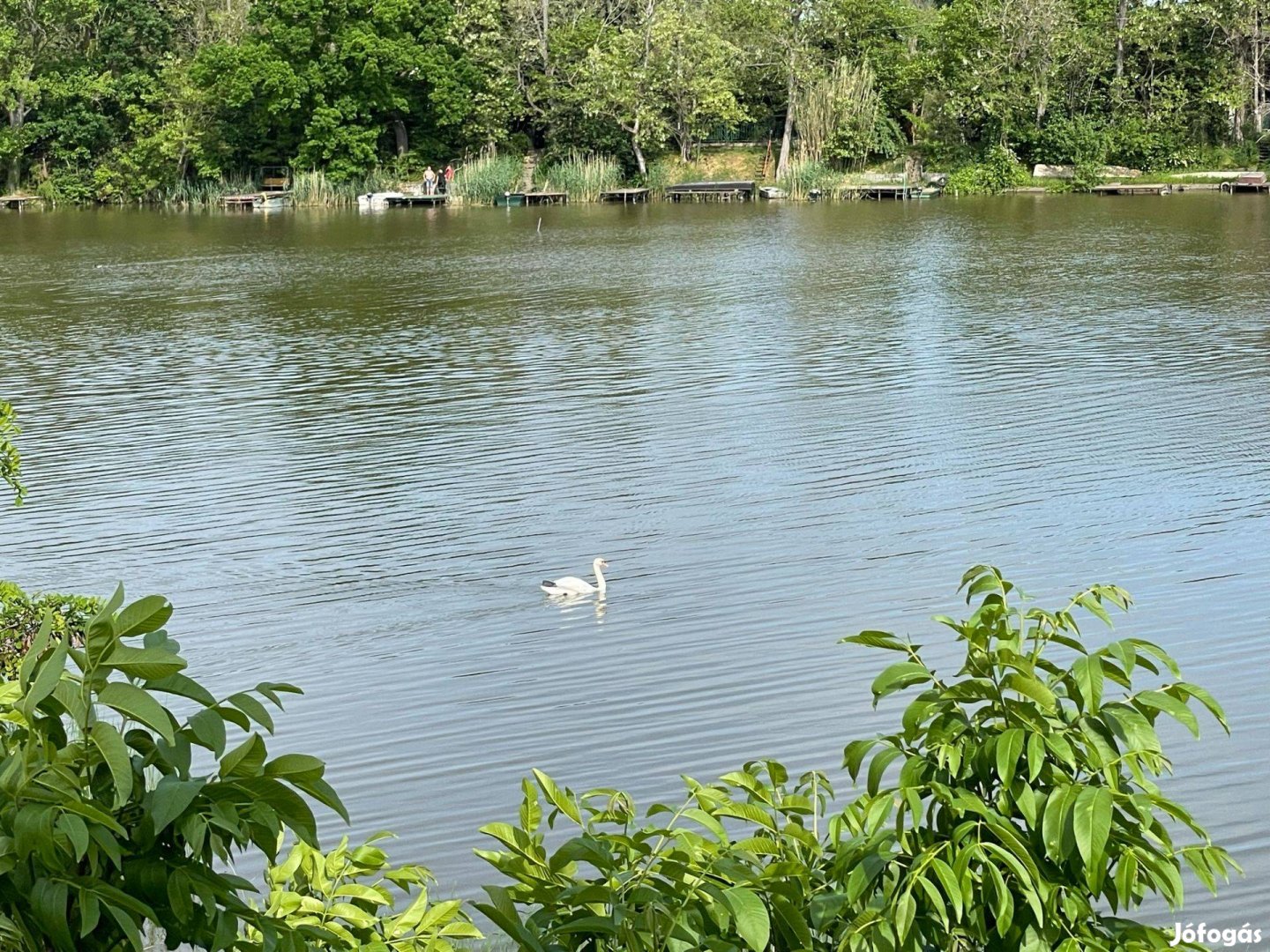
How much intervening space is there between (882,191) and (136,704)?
156ft

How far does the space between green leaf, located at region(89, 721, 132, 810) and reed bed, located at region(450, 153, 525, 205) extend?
164 ft

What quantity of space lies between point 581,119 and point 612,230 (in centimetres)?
1658

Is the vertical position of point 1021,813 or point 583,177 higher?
point 583,177

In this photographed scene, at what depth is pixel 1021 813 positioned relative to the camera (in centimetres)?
232

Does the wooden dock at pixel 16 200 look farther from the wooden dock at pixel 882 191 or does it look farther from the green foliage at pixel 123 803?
the green foliage at pixel 123 803

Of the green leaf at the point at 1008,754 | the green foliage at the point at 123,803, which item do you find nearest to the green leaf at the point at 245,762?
the green foliage at the point at 123,803

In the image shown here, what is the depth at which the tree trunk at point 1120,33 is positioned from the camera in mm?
49844

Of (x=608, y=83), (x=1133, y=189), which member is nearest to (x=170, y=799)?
(x=1133, y=189)

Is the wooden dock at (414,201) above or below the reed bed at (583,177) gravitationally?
below

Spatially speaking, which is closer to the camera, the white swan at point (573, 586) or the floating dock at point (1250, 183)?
the white swan at point (573, 586)

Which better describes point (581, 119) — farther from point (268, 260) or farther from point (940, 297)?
point (940, 297)

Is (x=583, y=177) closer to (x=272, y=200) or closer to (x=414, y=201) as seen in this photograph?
(x=414, y=201)

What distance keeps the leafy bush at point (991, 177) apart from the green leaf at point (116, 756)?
155 ft

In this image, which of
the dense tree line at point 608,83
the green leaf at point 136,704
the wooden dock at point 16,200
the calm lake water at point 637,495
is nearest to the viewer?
the green leaf at point 136,704
